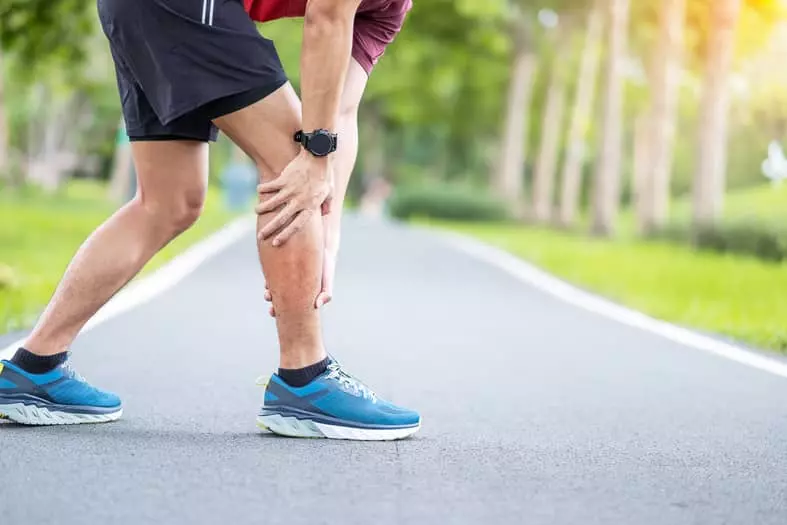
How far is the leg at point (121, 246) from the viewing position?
4.89 meters

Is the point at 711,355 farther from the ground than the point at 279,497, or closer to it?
closer to it

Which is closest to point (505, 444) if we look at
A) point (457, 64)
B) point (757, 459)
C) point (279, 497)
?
point (757, 459)

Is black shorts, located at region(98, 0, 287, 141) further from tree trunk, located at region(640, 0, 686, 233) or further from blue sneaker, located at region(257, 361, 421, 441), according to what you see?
tree trunk, located at region(640, 0, 686, 233)

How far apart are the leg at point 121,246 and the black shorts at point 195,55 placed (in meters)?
0.31

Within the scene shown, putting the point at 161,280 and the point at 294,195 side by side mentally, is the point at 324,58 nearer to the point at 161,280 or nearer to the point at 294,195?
the point at 294,195

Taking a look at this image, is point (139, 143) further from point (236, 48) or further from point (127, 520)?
point (127, 520)

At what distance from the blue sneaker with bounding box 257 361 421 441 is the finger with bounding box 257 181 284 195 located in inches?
26.2

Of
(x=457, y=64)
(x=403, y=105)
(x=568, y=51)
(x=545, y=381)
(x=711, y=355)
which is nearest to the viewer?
(x=545, y=381)

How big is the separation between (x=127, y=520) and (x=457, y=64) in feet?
109

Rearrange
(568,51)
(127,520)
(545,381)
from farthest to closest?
(568,51), (545,381), (127,520)

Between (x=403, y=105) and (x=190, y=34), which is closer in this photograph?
(x=190, y=34)

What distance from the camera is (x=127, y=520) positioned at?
3523mm

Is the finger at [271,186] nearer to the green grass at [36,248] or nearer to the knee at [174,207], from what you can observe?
the knee at [174,207]

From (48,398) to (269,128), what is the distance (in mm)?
1193
